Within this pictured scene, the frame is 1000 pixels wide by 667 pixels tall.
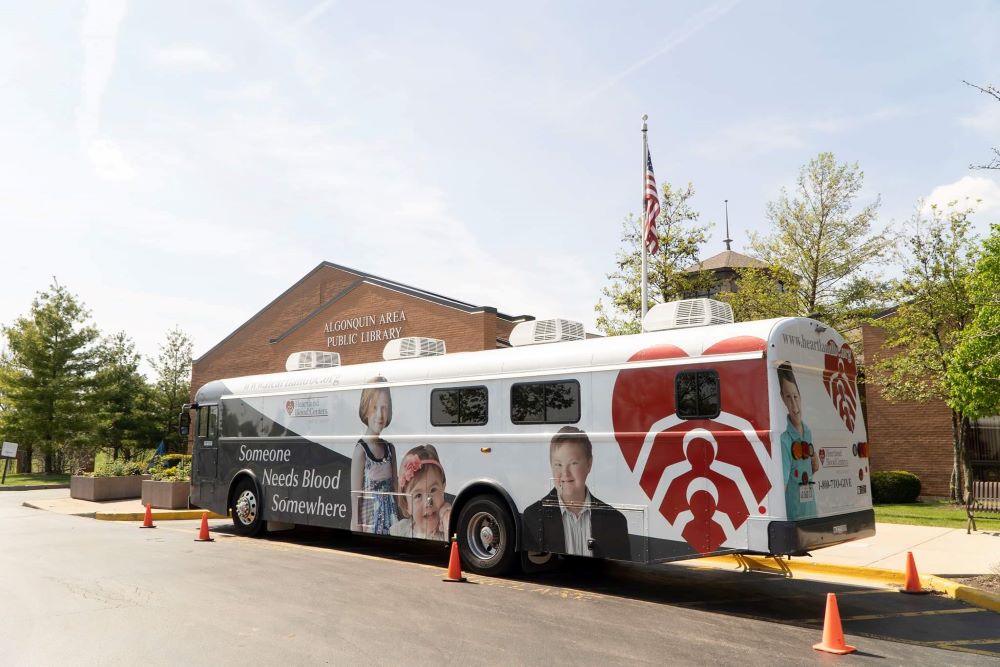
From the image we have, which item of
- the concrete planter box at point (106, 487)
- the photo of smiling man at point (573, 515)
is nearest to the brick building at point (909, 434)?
the photo of smiling man at point (573, 515)

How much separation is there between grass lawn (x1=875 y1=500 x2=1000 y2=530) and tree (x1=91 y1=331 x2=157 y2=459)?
3498cm

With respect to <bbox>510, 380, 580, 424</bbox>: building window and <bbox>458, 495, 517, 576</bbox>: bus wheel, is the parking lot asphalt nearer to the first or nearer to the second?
<bbox>458, 495, 517, 576</bbox>: bus wheel

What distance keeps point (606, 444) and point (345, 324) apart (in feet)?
74.4

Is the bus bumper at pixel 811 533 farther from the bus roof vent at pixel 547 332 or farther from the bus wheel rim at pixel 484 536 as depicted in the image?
the bus roof vent at pixel 547 332

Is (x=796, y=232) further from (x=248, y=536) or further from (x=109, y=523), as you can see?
(x=109, y=523)

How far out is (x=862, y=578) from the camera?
10.0m

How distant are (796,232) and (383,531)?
1694 cm

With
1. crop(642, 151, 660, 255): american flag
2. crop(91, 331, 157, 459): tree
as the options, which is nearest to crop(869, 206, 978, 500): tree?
crop(642, 151, 660, 255): american flag

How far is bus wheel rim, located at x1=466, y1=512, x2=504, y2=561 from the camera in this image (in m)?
10.2

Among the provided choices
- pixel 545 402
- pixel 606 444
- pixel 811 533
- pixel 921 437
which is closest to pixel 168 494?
pixel 545 402

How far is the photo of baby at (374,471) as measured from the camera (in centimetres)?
1154

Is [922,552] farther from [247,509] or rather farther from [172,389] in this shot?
[172,389]

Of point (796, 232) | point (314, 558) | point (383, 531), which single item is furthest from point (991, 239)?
point (796, 232)

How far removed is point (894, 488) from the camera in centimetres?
2147
